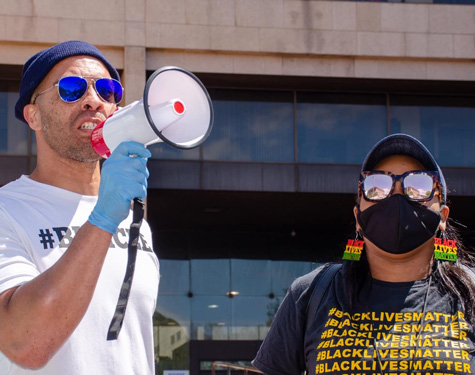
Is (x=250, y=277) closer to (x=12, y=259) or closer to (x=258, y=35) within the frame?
(x=258, y=35)

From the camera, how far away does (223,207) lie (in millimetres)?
14570

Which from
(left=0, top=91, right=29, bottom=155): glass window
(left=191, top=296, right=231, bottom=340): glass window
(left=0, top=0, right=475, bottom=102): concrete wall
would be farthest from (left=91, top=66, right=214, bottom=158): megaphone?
(left=191, top=296, right=231, bottom=340): glass window

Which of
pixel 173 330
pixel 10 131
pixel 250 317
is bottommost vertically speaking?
pixel 173 330

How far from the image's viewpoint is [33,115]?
3010 millimetres

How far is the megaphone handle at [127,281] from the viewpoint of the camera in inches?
91.5

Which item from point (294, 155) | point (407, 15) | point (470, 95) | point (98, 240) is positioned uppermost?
point (407, 15)

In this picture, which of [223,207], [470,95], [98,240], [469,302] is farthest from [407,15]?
[98,240]

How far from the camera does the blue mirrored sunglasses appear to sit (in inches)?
111

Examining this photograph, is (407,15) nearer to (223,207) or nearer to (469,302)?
(223,207)

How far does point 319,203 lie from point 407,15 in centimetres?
387

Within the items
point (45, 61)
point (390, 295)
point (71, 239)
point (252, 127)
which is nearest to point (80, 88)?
point (45, 61)

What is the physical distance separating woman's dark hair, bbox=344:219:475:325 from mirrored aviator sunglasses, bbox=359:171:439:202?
0.26 metres

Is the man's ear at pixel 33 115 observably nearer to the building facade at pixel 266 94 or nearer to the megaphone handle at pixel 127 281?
the megaphone handle at pixel 127 281

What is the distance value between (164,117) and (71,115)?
2.18 ft
